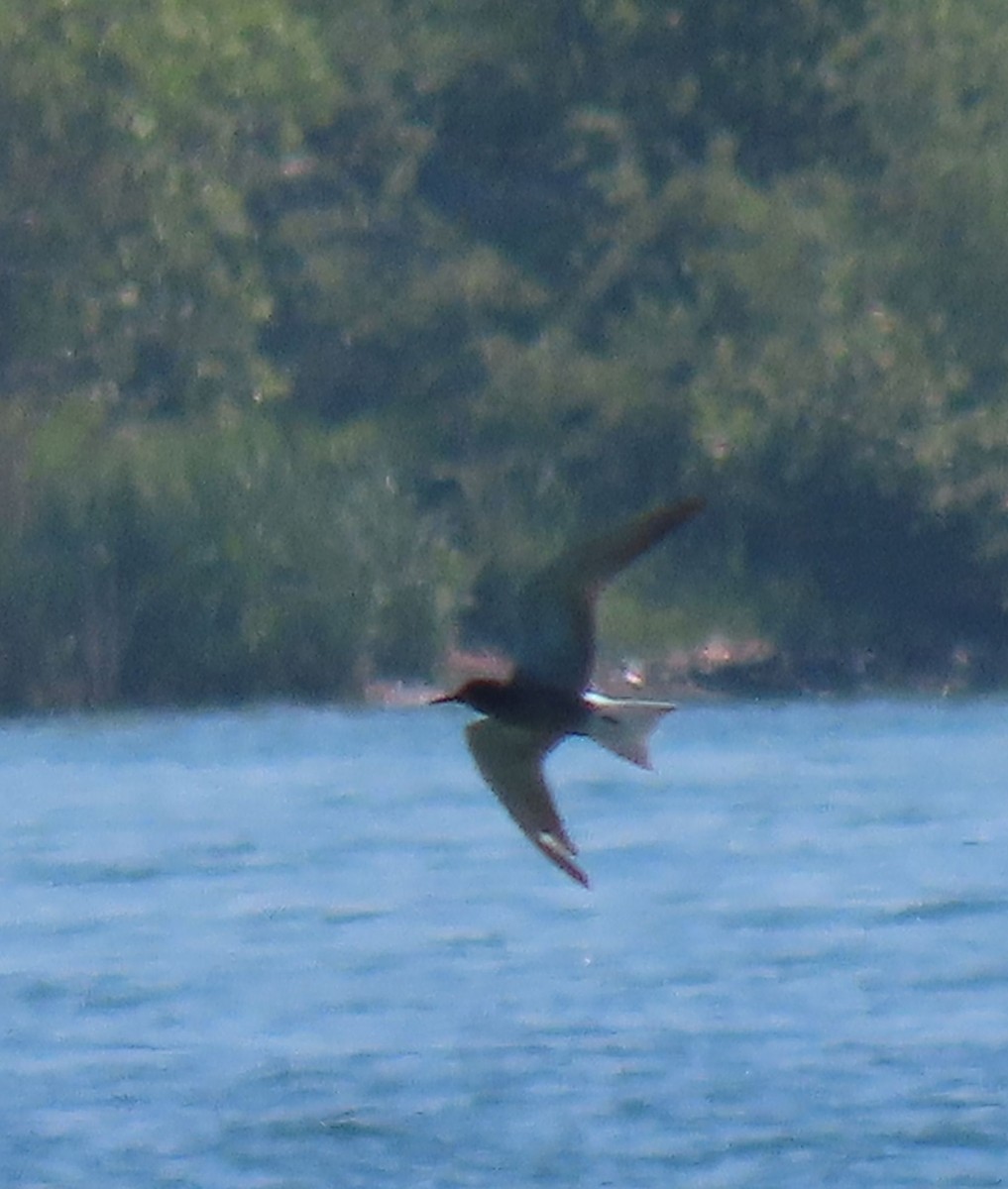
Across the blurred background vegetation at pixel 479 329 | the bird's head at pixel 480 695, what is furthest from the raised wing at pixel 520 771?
the blurred background vegetation at pixel 479 329

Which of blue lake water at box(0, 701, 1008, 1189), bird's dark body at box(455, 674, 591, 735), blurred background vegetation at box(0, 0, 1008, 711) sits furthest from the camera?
blurred background vegetation at box(0, 0, 1008, 711)

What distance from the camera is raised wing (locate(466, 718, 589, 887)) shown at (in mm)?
8469

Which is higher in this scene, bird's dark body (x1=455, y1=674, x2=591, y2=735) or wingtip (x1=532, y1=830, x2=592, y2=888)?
bird's dark body (x1=455, y1=674, x2=591, y2=735)

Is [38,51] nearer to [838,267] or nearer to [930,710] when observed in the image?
[838,267]

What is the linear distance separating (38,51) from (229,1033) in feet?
83.3

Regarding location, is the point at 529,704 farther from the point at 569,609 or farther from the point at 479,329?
the point at 479,329

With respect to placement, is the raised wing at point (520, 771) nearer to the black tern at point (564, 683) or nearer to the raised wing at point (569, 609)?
the black tern at point (564, 683)

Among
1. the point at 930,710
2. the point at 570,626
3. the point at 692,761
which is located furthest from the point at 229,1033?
the point at 930,710

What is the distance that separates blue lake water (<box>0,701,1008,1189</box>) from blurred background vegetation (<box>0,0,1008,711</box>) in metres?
5.54

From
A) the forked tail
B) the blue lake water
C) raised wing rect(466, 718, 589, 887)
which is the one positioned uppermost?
the forked tail

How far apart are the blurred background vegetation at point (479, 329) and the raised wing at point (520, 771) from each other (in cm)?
2561

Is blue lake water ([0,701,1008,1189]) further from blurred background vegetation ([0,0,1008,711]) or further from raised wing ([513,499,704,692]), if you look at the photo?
raised wing ([513,499,704,692])

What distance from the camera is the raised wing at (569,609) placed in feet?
26.5

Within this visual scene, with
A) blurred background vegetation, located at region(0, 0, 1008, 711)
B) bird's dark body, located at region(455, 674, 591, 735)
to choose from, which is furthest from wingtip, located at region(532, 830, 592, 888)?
blurred background vegetation, located at region(0, 0, 1008, 711)
